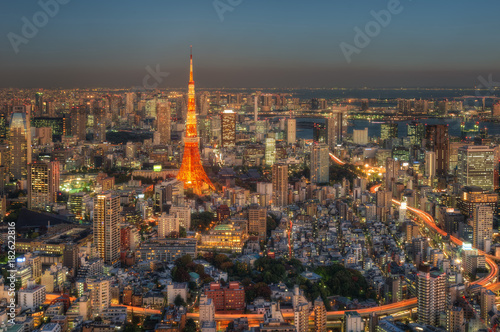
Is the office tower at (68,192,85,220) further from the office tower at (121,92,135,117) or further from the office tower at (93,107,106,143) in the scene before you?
the office tower at (121,92,135,117)

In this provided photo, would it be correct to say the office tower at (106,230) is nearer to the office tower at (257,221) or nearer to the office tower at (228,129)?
the office tower at (257,221)

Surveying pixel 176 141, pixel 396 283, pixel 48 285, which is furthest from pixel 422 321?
pixel 176 141

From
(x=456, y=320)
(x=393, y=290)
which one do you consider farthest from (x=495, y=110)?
(x=456, y=320)

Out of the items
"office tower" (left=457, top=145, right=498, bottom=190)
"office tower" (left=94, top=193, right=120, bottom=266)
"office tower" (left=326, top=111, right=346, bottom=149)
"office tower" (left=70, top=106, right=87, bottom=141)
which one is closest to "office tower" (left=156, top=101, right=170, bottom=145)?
"office tower" (left=70, top=106, right=87, bottom=141)

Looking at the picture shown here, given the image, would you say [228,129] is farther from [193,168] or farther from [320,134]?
[193,168]

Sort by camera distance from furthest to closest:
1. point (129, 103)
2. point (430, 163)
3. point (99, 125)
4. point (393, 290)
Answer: point (129, 103)
point (99, 125)
point (430, 163)
point (393, 290)

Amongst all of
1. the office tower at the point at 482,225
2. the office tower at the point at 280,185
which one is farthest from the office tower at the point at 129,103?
the office tower at the point at 482,225
